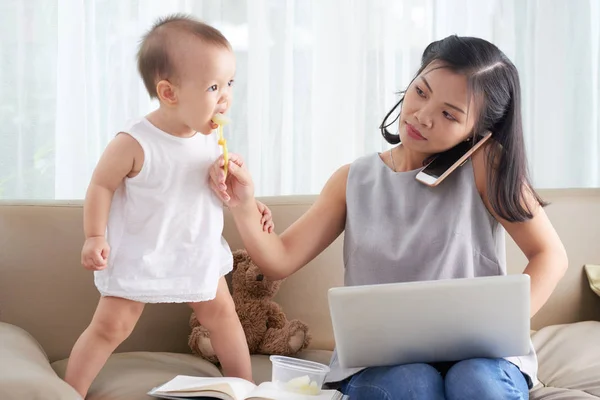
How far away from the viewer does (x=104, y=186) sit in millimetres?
1639

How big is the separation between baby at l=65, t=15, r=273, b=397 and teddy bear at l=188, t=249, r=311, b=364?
1.04ft

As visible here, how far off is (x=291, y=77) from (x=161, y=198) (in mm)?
1144

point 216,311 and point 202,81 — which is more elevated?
point 202,81

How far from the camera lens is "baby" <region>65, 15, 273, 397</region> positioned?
1606mm

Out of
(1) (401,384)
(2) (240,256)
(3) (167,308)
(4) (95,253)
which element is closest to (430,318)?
(1) (401,384)

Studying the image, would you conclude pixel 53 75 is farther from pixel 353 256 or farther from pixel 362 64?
pixel 353 256

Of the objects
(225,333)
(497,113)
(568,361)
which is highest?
(497,113)

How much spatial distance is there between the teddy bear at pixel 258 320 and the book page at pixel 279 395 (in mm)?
422

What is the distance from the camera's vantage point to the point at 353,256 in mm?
1839

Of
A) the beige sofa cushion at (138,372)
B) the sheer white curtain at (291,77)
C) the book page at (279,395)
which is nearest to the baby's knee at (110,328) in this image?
the beige sofa cushion at (138,372)

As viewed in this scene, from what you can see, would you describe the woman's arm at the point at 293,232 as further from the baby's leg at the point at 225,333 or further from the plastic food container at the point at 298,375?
the plastic food container at the point at 298,375

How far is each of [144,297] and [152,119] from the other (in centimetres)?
36

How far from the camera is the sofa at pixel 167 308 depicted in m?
1.85

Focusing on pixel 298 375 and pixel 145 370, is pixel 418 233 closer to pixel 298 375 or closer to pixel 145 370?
pixel 298 375
